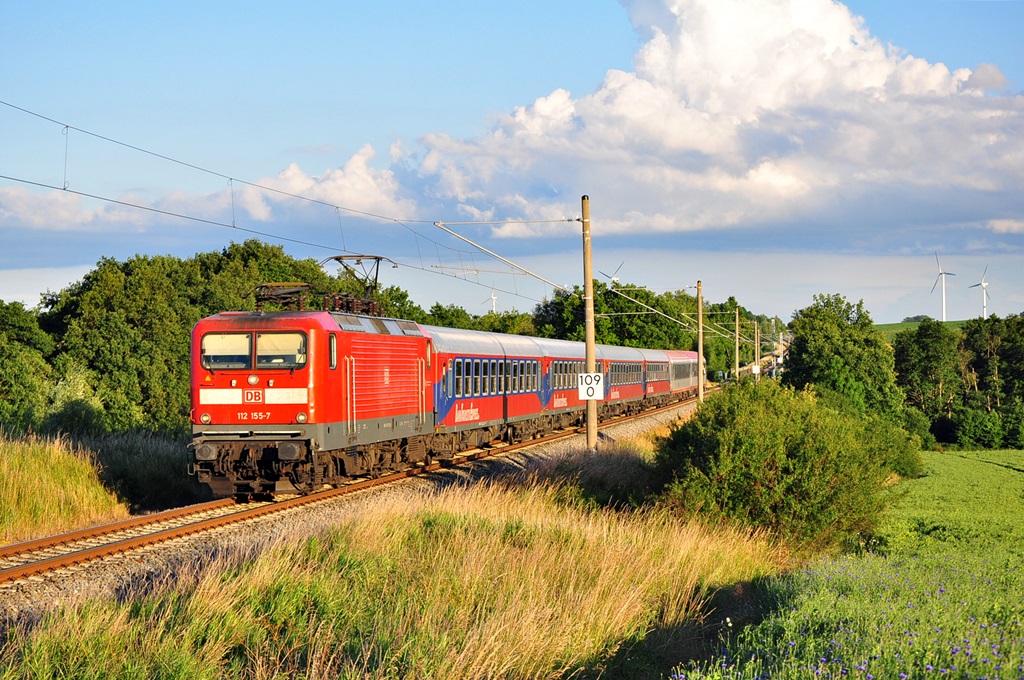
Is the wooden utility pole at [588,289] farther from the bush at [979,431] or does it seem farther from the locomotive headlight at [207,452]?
the bush at [979,431]

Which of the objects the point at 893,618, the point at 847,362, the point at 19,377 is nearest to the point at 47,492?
the point at 893,618

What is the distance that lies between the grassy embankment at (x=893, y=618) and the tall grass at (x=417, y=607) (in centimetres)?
110

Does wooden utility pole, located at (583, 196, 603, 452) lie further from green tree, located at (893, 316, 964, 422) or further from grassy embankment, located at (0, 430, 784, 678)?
green tree, located at (893, 316, 964, 422)

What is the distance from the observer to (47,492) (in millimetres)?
15727

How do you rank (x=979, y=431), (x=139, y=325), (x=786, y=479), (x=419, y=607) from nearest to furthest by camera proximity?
1. (x=419, y=607)
2. (x=786, y=479)
3. (x=139, y=325)
4. (x=979, y=431)

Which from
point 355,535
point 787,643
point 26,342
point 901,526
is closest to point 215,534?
point 355,535

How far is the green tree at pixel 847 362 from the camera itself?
66875mm

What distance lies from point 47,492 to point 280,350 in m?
4.34

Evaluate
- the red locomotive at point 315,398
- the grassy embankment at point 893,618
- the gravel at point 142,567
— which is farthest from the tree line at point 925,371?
the gravel at point 142,567

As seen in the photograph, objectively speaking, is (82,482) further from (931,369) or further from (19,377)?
(931,369)

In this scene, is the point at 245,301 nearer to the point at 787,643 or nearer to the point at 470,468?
the point at 470,468

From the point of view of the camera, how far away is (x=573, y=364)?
39.5 metres

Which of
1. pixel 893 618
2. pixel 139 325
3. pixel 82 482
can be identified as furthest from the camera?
pixel 139 325

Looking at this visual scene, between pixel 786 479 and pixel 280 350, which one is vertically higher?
pixel 280 350
